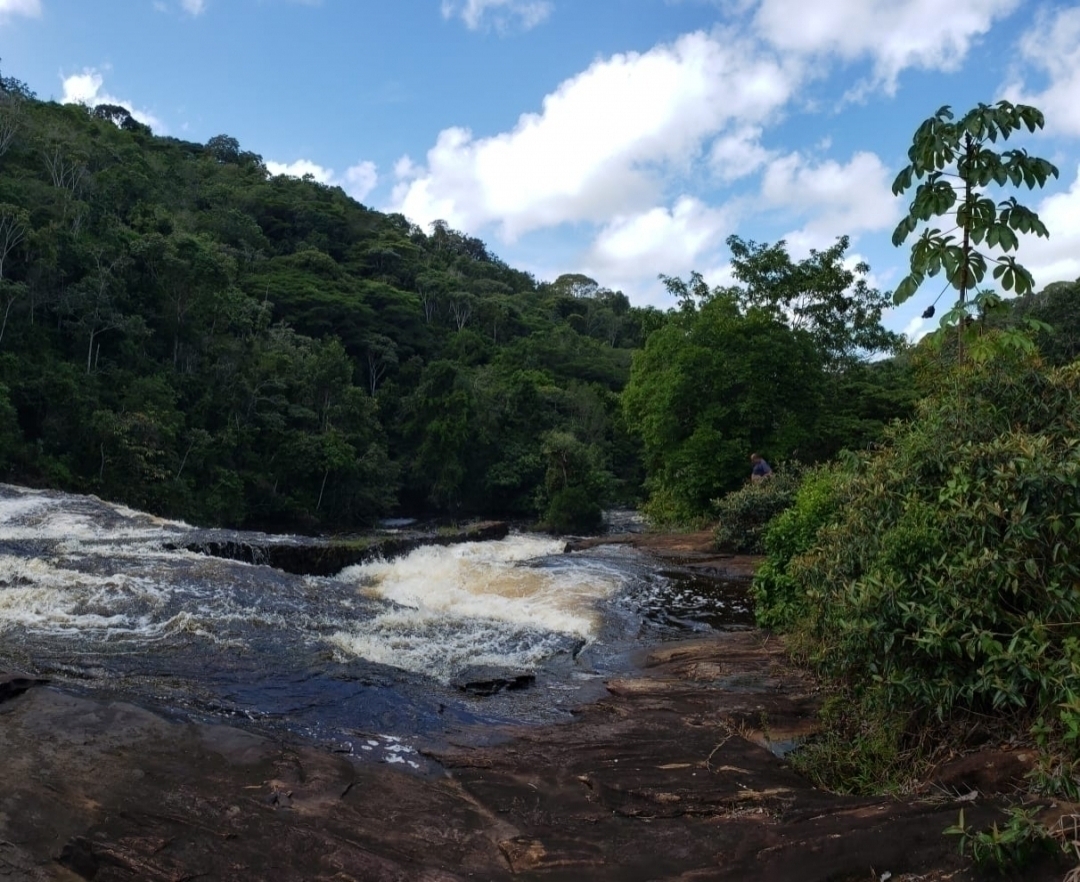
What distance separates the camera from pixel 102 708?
5.16m

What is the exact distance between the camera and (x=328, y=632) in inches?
351

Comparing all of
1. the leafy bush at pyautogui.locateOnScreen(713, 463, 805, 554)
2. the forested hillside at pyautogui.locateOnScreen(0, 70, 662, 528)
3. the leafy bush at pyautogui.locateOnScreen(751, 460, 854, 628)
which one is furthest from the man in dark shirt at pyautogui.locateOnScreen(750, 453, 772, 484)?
the forested hillside at pyautogui.locateOnScreen(0, 70, 662, 528)

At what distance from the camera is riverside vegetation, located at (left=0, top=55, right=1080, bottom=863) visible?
428cm

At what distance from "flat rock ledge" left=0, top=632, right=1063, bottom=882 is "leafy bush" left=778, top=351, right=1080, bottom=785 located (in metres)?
0.46

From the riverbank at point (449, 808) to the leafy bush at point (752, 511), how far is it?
1023 centimetres

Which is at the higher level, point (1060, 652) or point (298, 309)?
point (298, 309)

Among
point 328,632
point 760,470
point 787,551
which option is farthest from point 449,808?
point 760,470

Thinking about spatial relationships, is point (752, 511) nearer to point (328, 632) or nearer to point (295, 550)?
point (295, 550)

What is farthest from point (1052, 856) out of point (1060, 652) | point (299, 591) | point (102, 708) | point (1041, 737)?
point (299, 591)

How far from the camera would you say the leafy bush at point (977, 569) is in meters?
3.88

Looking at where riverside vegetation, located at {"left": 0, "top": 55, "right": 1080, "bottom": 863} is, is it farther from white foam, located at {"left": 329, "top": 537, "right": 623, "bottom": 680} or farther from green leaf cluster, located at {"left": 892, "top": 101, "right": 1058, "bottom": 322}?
white foam, located at {"left": 329, "top": 537, "right": 623, "bottom": 680}

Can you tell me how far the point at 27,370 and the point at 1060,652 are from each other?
96.8ft

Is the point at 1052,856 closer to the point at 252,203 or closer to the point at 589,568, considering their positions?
the point at 589,568

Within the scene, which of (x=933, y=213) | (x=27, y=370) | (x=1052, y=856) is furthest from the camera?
(x=27, y=370)
